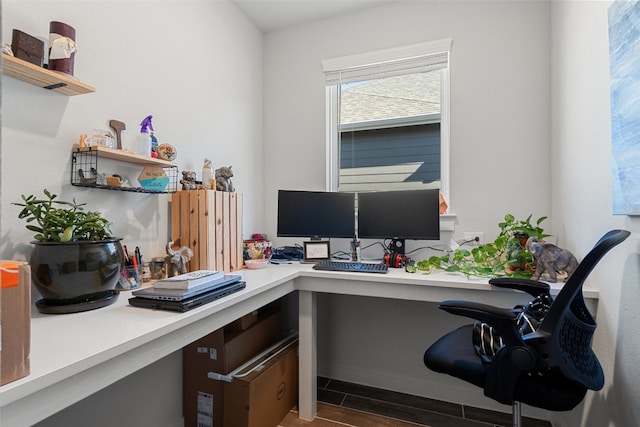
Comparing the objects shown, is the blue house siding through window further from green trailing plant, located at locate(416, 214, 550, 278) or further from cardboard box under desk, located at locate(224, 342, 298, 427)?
cardboard box under desk, located at locate(224, 342, 298, 427)

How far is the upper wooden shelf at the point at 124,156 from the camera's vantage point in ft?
3.96

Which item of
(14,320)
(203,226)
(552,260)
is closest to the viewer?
(14,320)

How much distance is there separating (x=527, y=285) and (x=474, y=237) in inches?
26.7

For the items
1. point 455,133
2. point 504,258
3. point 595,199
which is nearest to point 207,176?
point 455,133

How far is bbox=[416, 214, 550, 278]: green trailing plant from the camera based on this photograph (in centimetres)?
160

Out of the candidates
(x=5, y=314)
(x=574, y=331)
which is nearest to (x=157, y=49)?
(x=5, y=314)

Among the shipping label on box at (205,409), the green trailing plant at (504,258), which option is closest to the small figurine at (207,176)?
the shipping label on box at (205,409)

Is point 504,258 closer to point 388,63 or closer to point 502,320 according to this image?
point 502,320

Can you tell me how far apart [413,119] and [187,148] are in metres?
1.52

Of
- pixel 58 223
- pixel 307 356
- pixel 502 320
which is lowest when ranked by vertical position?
pixel 307 356

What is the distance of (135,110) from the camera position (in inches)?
58.1

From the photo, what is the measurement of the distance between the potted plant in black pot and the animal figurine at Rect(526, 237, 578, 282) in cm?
181

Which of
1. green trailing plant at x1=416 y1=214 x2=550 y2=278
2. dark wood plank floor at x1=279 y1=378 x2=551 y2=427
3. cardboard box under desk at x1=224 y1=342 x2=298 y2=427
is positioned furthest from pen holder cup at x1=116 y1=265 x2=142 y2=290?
green trailing plant at x1=416 y1=214 x2=550 y2=278

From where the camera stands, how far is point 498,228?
1.92 m
